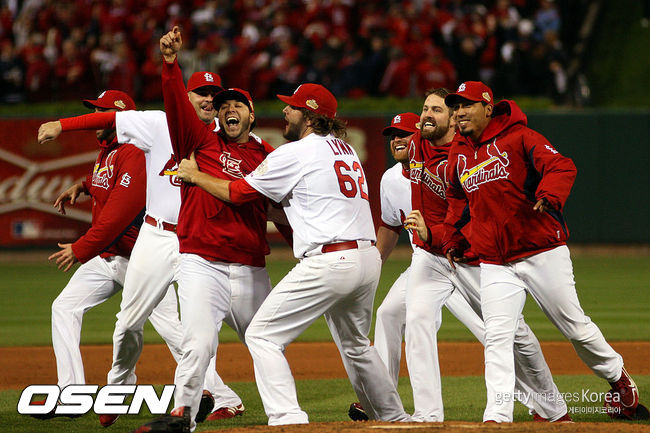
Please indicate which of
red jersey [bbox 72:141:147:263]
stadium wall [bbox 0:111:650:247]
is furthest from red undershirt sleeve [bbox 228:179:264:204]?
stadium wall [bbox 0:111:650:247]

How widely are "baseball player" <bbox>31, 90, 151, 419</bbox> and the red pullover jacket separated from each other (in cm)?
233

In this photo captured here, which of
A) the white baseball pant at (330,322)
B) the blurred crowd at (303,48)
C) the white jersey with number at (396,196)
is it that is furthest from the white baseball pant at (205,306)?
the blurred crowd at (303,48)

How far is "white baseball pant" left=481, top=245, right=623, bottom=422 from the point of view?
16.8 feet

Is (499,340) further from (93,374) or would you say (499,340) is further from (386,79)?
(386,79)

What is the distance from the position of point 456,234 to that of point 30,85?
13.5 m

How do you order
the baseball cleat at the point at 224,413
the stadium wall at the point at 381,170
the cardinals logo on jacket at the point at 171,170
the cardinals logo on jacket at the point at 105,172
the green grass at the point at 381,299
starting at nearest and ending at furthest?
the baseball cleat at the point at 224,413, the cardinals logo on jacket at the point at 171,170, the cardinals logo on jacket at the point at 105,172, the green grass at the point at 381,299, the stadium wall at the point at 381,170

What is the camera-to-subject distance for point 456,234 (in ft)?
18.5

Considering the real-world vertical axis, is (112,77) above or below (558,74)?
above

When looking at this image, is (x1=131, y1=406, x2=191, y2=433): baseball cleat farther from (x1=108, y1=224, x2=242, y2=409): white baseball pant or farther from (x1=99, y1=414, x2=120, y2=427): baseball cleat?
(x1=108, y1=224, x2=242, y2=409): white baseball pant

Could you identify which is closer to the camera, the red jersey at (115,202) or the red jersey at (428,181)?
the red jersey at (428,181)

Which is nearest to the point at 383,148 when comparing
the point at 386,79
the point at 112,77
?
the point at 386,79

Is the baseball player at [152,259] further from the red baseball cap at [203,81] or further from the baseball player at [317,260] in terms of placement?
the baseball player at [317,260]

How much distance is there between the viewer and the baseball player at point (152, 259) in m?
5.91

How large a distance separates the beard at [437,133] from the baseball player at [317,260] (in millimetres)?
763
